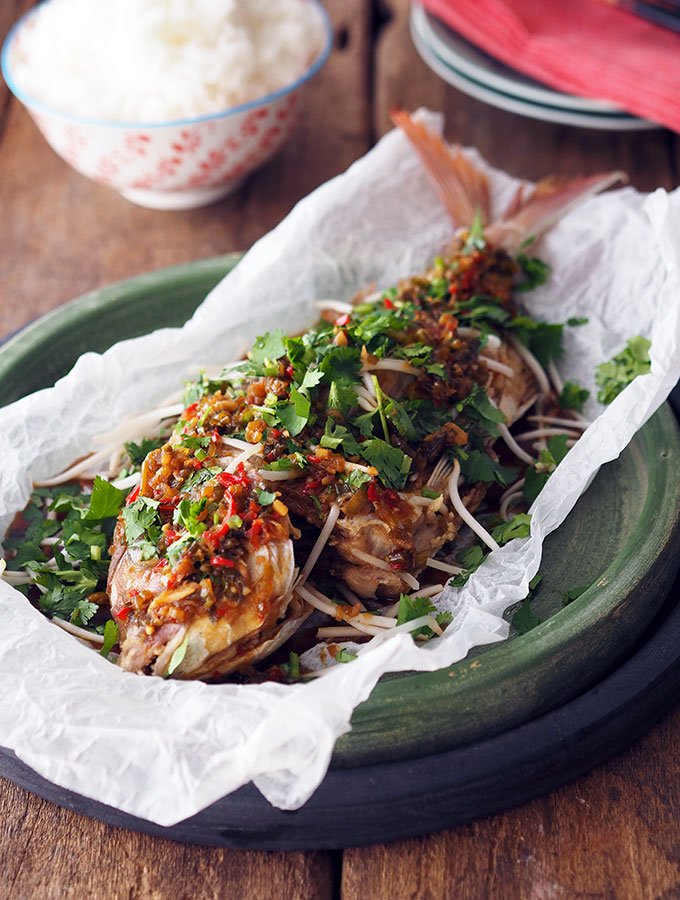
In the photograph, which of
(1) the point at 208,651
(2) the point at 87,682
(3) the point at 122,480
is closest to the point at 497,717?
(1) the point at 208,651

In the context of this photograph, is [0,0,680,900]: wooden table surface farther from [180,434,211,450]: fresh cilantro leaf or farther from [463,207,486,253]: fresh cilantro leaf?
[463,207,486,253]: fresh cilantro leaf

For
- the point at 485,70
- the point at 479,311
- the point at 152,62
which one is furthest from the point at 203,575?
the point at 485,70

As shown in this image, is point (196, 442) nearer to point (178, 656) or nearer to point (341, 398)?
point (341, 398)

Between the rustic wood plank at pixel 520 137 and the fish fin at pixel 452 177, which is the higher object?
the fish fin at pixel 452 177

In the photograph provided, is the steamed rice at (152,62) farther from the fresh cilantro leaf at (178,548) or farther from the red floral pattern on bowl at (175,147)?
the fresh cilantro leaf at (178,548)

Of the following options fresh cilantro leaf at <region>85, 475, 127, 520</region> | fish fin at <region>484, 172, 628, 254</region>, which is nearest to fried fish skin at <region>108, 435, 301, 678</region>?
fresh cilantro leaf at <region>85, 475, 127, 520</region>

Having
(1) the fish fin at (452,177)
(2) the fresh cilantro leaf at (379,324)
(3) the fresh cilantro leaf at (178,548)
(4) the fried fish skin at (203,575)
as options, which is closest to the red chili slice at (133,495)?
(4) the fried fish skin at (203,575)
